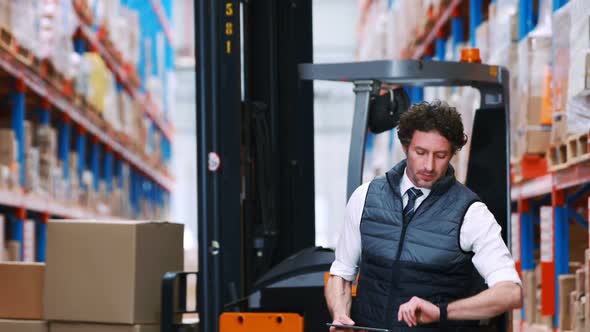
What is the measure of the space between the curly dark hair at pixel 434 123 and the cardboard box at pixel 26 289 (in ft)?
6.49

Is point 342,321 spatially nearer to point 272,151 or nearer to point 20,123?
point 272,151

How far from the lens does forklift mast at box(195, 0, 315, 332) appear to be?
154 inches

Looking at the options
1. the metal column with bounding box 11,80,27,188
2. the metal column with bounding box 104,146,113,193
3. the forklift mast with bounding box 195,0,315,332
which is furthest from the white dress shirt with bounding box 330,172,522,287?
the metal column with bounding box 104,146,113,193

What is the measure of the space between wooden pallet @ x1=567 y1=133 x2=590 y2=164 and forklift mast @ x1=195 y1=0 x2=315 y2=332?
1.72m

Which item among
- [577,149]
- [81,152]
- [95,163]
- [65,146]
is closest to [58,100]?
[65,146]

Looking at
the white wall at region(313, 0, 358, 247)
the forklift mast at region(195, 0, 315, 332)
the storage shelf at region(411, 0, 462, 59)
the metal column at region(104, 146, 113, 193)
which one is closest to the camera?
the forklift mast at region(195, 0, 315, 332)

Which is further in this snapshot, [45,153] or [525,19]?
[45,153]

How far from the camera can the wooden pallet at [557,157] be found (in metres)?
5.73

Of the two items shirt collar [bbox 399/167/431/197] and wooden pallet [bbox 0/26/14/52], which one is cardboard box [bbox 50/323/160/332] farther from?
wooden pallet [bbox 0/26/14/52]

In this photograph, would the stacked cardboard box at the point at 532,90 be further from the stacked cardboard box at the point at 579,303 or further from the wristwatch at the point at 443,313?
the wristwatch at the point at 443,313

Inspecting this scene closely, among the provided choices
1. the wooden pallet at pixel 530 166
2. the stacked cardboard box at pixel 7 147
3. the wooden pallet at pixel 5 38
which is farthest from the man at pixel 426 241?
the stacked cardboard box at pixel 7 147

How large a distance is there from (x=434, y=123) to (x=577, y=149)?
2646 mm

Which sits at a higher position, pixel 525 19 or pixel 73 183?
pixel 525 19

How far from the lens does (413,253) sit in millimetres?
2943
